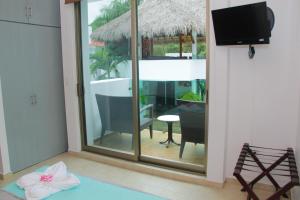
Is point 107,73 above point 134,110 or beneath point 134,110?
above

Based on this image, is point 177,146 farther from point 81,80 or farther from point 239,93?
point 81,80

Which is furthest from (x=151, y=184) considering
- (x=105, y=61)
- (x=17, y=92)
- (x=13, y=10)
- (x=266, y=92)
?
(x=13, y=10)

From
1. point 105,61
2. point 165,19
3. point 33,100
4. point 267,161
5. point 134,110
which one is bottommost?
point 267,161

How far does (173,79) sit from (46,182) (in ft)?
5.80

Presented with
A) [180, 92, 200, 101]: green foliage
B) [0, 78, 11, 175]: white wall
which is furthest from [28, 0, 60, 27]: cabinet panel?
[180, 92, 200, 101]: green foliage

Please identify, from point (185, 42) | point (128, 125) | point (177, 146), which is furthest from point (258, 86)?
point (128, 125)

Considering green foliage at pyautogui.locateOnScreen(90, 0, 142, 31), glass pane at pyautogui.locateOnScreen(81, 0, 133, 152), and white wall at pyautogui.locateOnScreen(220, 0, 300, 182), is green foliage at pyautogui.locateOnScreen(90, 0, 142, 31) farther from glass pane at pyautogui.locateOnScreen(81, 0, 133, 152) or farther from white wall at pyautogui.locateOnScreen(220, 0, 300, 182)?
Answer: white wall at pyautogui.locateOnScreen(220, 0, 300, 182)

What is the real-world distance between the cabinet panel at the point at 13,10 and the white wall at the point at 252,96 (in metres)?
2.19

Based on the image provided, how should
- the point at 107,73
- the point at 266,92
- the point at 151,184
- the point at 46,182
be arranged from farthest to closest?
the point at 107,73
the point at 151,184
the point at 266,92
the point at 46,182

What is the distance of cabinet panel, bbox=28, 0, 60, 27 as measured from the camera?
3113 millimetres

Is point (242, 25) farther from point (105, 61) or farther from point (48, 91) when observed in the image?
point (48, 91)

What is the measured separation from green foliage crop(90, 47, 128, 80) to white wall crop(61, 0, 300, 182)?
1265mm

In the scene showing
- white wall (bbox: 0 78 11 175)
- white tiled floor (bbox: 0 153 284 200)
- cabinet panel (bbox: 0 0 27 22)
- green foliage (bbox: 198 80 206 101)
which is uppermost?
cabinet panel (bbox: 0 0 27 22)

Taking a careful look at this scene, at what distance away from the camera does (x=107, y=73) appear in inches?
133
